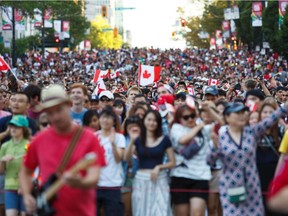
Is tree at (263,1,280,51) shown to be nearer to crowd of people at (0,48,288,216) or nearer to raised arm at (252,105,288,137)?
crowd of people at (0,48,288,216)

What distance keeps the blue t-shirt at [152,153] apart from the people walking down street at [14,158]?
50.8 inches

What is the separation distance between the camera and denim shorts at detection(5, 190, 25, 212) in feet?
33.1

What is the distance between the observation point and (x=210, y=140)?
10.0m

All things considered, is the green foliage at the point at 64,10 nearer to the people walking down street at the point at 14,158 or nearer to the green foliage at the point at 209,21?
the green foliage at the point at 209,21

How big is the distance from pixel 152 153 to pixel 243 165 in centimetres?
110

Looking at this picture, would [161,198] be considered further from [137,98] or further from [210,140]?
[137,98]

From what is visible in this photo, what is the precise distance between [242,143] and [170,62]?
49047 millimetres

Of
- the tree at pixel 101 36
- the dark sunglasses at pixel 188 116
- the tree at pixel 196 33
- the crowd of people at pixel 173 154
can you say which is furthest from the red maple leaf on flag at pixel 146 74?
the tree at pixel 101 36

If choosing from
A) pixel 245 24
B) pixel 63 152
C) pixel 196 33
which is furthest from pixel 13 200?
pixel 196 33

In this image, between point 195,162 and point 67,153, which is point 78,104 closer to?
point 195,162

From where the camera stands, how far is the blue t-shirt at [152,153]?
9773 mm

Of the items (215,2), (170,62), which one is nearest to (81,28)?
(215,2)

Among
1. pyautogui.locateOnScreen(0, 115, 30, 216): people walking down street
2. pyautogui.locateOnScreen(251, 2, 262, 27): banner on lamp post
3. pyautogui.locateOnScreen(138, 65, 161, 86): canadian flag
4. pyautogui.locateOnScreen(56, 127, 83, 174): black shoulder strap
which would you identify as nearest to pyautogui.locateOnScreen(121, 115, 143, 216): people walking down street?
pyautogui.locateOnScreen(0, 115, 30, 216): people walking down street

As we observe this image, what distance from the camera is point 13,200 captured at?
10117 mm
